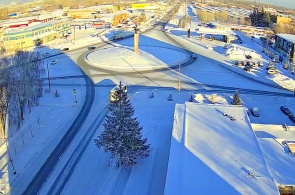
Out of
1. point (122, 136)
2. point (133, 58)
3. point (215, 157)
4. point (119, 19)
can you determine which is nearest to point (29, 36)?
point (133, 58)

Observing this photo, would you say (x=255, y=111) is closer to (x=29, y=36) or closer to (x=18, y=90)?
(x=18, y=90)

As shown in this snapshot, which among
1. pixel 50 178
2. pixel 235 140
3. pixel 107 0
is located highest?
pixel 107 0

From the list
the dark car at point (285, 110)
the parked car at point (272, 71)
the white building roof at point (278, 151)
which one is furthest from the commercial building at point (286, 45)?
the white building roof at point (278, 151)

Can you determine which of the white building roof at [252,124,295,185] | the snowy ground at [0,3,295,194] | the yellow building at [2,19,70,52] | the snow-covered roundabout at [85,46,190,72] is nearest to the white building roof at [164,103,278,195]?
the white building roof at [252,124,295,185]

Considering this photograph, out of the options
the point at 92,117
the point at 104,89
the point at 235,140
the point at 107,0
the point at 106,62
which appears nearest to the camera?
the point at 235,140

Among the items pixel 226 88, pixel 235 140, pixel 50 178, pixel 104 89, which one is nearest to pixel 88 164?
pixel 50 178

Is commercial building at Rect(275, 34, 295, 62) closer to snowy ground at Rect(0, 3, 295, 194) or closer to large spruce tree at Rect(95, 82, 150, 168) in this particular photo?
snowy ground at Rect(0, 3, 295, 194)

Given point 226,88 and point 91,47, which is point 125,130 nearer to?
point 226,88
